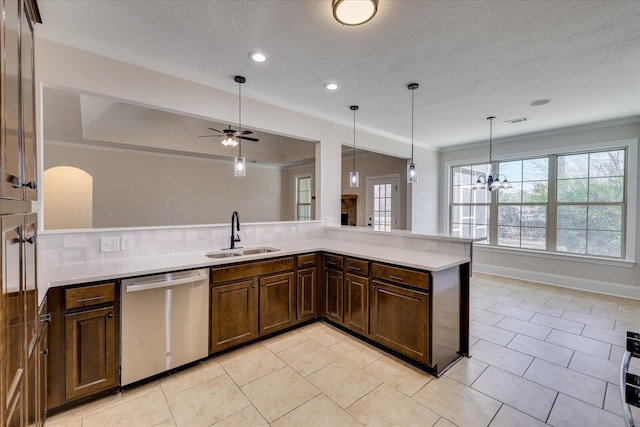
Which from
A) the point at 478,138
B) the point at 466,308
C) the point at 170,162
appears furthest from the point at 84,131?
the point at 478,138

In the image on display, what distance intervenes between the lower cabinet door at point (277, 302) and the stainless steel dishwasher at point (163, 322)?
0.56 meters

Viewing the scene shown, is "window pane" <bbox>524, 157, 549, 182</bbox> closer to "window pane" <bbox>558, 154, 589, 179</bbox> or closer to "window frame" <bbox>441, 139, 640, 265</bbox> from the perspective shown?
"window frame" <bbox>441, 139, 640, 265</bbox>

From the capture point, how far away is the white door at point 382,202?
21.2 feet

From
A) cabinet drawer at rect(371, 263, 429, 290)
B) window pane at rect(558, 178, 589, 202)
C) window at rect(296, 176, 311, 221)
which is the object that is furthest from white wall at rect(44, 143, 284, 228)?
window pane at rect(558, 178, 589, 202)

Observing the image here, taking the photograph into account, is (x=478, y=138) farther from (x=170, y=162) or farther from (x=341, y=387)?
(x=170, y=162)

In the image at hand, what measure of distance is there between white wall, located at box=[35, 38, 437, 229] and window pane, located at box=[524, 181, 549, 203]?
3.46 meters

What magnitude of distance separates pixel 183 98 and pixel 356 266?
2.51 meters

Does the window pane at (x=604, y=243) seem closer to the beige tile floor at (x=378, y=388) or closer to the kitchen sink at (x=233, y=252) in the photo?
the beige tile floor at (x=378, y=388)

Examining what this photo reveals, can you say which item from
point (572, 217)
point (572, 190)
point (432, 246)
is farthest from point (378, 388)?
point (572, 190)

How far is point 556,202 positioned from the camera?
5020 mm

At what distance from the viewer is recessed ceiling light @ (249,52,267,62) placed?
8.34 ft

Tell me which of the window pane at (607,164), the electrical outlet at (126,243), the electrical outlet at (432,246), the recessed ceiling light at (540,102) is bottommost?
the electrical outlet at (432,246)

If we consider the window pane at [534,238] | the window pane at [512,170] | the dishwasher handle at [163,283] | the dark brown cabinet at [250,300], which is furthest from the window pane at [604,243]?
the dishwasher handle at [163,283]

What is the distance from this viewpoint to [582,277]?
4.68 metres
